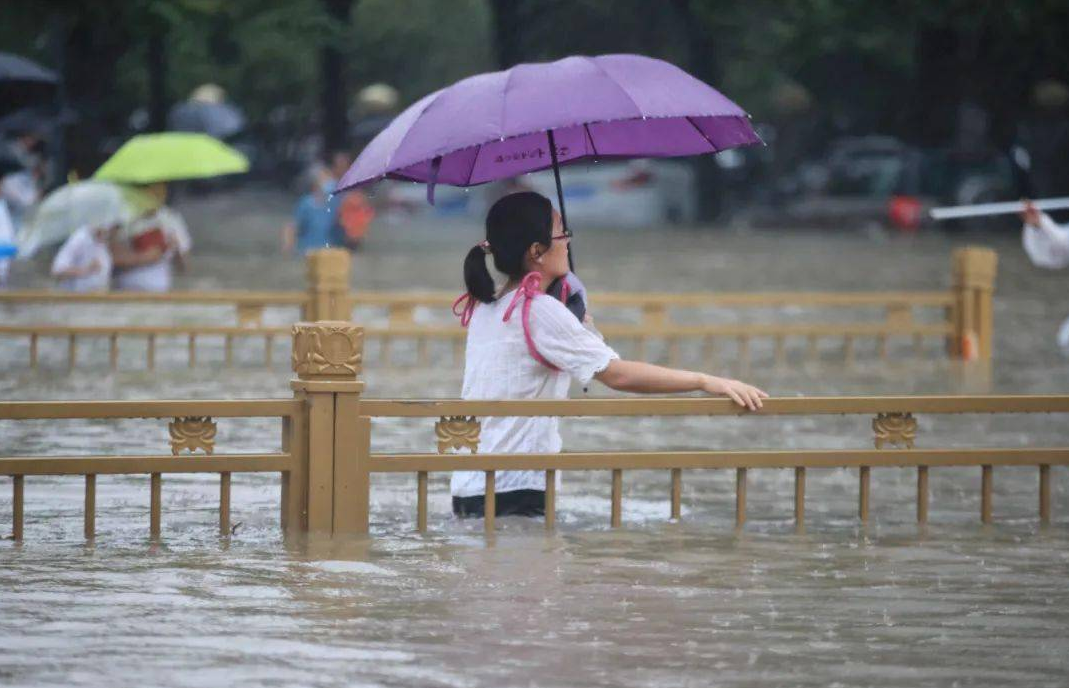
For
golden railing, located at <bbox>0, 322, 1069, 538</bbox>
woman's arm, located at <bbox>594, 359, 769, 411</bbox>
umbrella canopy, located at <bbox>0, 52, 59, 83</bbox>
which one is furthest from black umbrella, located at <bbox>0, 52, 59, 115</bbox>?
woman's arm, located at <bbox>594, 359, 769, 411</bbox>

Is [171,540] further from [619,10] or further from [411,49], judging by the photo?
[411,49]

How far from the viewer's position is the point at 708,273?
28.3 meters

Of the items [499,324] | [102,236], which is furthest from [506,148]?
[102,236]

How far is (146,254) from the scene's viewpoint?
1659 centimetres

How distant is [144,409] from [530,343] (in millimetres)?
1523

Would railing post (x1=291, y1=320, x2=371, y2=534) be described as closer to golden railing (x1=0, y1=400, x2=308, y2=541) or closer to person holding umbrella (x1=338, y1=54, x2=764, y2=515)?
golden railing (x1=0, y1=400, x2=308, y2=541)

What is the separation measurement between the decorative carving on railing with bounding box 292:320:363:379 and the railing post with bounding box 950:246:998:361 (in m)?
9.32

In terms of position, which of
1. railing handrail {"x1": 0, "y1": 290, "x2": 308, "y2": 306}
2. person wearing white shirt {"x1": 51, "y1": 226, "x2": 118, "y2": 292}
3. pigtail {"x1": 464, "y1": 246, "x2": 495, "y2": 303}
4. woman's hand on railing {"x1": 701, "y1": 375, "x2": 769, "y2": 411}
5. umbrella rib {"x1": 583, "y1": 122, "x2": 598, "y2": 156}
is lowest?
woman's hand on railing {"x1": 701, "y1": 375, "x2": 769, "y2": 411}

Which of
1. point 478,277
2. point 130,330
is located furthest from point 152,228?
point 478,277

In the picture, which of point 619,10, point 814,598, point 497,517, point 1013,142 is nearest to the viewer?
point 814,598

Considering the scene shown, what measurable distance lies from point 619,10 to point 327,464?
127 feet

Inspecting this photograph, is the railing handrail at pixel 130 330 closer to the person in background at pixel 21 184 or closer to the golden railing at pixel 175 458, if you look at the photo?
the person in background at pixel 21 184

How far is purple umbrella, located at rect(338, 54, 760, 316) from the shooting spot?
825 centimetres

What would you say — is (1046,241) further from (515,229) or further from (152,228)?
(515,229)
